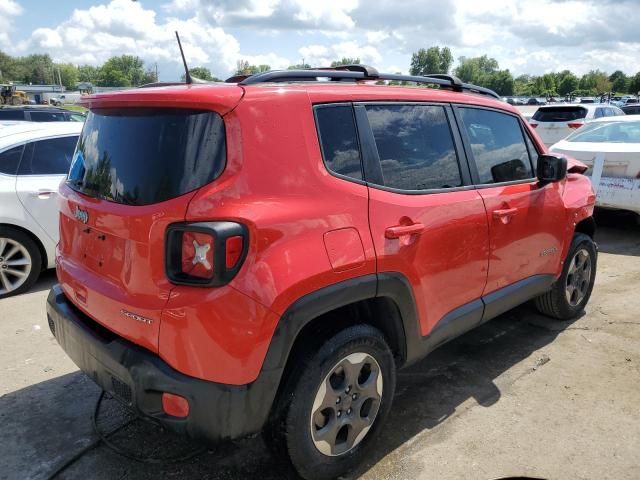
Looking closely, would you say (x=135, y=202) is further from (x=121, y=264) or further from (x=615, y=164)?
(x=615, y=164)

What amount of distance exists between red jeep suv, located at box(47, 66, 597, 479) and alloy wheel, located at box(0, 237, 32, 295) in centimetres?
270

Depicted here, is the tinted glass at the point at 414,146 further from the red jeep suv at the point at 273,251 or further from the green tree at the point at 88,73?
the green tree at the point at 88,73

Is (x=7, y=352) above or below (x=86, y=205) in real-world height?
below

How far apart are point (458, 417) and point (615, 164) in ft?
17.2

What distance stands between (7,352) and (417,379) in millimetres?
2979

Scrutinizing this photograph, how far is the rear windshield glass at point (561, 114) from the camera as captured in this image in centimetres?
1442

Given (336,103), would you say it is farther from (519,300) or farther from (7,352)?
(7,352)

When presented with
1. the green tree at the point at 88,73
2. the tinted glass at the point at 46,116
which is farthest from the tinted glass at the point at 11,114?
the green tree at the point at 88,73

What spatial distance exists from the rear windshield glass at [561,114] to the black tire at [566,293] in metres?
11.2

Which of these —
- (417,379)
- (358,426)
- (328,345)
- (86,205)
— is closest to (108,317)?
(86,205)

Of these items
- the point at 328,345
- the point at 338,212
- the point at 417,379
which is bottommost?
the point at 417,379

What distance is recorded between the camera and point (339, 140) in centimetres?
252

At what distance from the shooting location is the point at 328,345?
95.5 inches

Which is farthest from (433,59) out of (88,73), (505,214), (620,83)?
(505,214)
